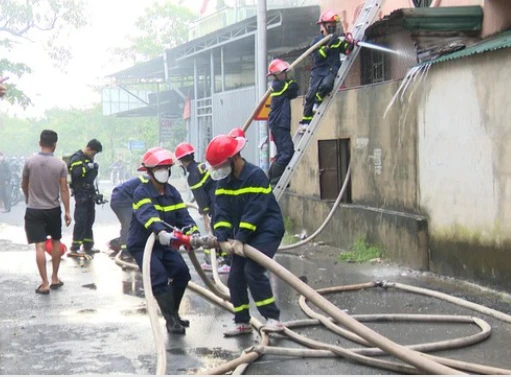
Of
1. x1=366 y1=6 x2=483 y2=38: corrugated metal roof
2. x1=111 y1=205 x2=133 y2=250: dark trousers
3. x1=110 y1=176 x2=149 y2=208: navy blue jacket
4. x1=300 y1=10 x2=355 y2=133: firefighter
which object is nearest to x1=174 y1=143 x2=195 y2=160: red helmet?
x1=110 y1=176 x2=149 y2=208: navy blue jacket

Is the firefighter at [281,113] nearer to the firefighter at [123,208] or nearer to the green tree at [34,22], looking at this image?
the firefighter at [123,208]

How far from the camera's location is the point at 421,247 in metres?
9.76

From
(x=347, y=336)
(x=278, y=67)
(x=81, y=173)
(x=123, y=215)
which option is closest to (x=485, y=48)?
(x=278, y=67)

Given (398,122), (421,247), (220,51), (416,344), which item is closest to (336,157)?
(398,122)

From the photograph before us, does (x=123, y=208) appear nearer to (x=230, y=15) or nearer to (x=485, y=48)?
(x=485, y=48)

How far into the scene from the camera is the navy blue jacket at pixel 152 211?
7090 mm

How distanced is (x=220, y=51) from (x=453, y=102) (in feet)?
47.4

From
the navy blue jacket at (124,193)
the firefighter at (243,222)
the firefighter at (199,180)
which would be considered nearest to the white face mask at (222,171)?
the firefighter at (243,222)

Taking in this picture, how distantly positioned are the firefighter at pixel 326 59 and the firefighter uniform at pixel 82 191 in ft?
11.3

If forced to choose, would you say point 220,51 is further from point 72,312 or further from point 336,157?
point 72,312

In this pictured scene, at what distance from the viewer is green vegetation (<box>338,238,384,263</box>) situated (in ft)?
36.0

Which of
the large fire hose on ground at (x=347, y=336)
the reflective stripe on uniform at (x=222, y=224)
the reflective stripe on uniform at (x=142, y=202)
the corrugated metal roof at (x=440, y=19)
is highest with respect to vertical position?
the corrugated metal roof at (x=440, y=19)

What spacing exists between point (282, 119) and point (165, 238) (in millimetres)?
4542

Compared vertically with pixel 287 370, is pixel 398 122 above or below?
above
